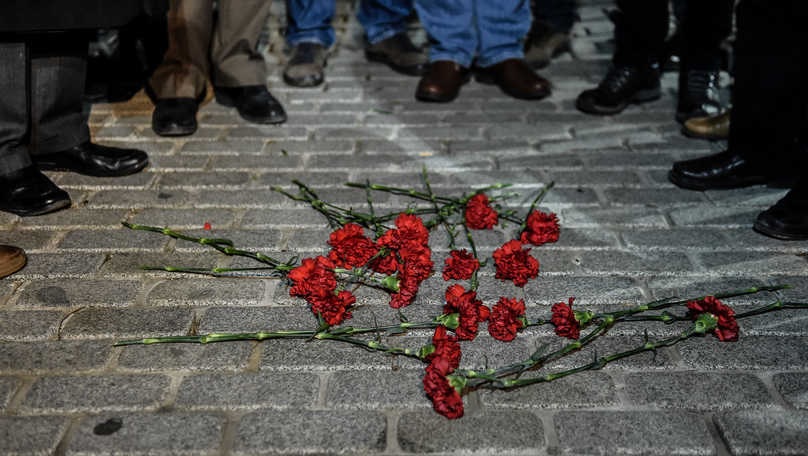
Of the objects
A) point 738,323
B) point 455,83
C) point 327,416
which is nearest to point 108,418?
point 327,416

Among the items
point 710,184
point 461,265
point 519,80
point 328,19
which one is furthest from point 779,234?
point 328,19

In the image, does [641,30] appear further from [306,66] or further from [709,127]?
[306,66]

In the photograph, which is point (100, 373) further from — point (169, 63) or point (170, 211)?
point (169, 63)

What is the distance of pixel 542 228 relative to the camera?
2.46 m

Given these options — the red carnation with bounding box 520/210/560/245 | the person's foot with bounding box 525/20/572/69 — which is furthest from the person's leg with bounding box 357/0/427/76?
the red carnation with bounding box 520/210/560/245

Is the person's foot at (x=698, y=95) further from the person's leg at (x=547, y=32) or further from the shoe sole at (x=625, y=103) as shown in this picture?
the person's leg at (x=547, y=32)

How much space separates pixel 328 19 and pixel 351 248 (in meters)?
2.88

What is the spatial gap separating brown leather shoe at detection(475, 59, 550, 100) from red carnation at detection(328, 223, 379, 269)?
7.22 feet

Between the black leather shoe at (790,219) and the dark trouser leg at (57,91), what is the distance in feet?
9.53

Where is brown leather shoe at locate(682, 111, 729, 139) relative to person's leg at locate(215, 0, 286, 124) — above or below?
below

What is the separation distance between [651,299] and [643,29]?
2.09 meters

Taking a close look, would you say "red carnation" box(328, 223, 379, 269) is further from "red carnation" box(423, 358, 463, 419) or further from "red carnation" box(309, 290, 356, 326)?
"red carnation" box(423, 358, 463, 419)

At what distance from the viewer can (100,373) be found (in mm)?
1924

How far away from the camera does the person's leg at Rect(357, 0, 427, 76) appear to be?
4602mm
